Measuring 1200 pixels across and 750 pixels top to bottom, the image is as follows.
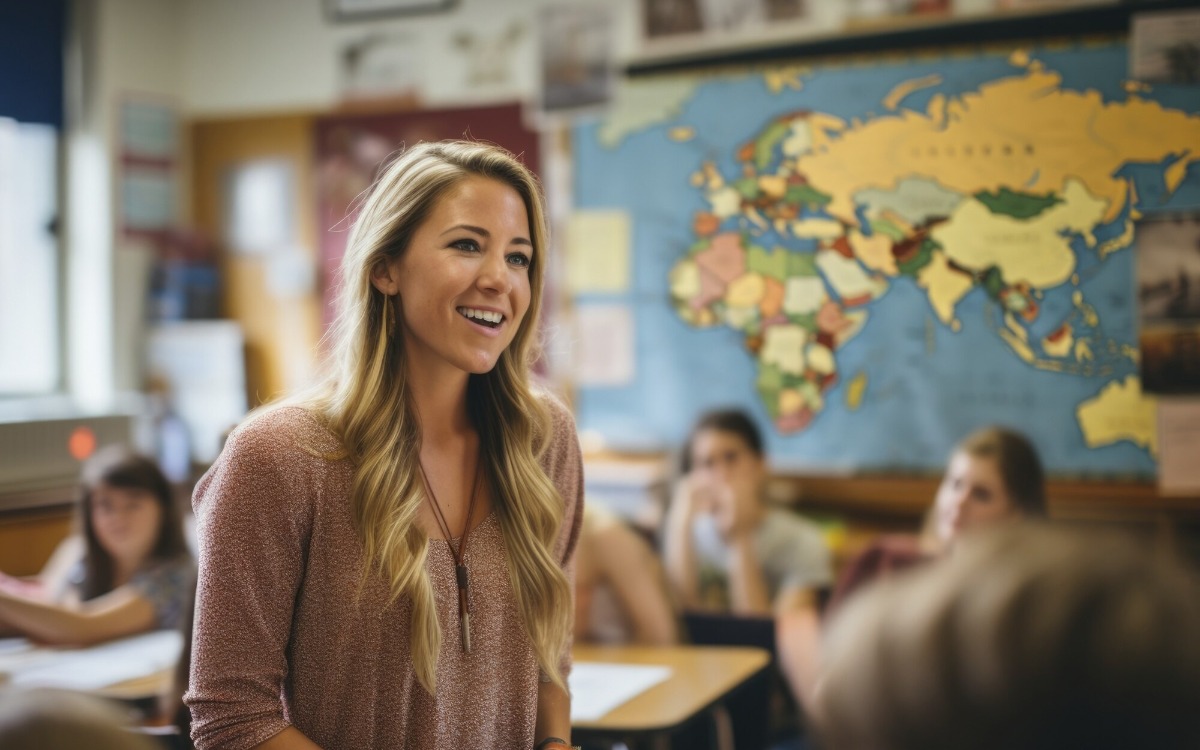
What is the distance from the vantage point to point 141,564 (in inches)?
121

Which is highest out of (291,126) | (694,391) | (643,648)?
(291,126)

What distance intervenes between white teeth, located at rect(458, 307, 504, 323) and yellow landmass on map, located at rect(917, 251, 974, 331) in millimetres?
1931

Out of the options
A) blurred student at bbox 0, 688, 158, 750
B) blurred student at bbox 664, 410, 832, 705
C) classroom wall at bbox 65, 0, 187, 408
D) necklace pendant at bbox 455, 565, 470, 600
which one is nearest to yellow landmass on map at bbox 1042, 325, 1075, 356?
blurred student at bbox 664, 410, 832, 705

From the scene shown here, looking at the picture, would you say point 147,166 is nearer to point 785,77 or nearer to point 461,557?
point 785,77

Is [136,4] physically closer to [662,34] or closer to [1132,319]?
[662,34]

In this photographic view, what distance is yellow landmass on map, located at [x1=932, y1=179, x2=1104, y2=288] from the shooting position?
272 cm

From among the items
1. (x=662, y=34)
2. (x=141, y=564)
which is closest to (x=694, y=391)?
(x=662, y=34)

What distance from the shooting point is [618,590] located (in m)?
3.06

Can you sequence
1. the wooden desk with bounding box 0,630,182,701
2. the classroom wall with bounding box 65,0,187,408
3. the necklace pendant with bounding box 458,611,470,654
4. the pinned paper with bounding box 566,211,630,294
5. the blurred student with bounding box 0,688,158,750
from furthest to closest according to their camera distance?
the classroom wall with bounding box 65,0,187,408, the pinned paper with bounding box 566,211,630,294, the wooden desk with bounding box 0,630,182,701, the necklace pendant with bounding box 458,611,470,654, the blurred student with bounding box 0,688,158,750

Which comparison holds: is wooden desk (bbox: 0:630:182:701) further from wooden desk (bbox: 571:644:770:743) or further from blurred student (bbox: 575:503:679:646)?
blurred student (bbox: 575:503:679:646)

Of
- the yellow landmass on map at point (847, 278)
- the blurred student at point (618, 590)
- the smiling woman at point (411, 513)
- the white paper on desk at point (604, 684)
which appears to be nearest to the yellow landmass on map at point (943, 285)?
the yellow landmass on map at point (847, 278)

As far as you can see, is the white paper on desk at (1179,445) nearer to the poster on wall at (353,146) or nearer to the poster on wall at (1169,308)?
the poster on wall at (1169,308)

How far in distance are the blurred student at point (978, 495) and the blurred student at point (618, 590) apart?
0.46 meters

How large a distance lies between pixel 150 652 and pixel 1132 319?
8.17 ft
